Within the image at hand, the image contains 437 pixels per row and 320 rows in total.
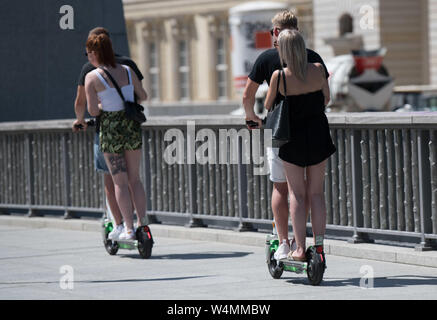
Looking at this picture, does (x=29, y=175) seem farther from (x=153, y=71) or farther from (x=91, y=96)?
(x=153, y=71)

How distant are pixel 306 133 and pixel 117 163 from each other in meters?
2.24

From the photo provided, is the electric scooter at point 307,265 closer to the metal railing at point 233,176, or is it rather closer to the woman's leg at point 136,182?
the metal railing at point 233,176

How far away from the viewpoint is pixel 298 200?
884 cm

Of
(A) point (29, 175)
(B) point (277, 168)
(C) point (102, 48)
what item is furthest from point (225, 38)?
(B) point (277, 168)

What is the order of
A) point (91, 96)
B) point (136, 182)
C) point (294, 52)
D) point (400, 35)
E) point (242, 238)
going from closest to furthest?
point (294, 52) < point (91, 96) < point (136, 182) < point (242, 238) < point (400, 35)

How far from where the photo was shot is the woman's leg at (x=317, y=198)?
8.77 metres

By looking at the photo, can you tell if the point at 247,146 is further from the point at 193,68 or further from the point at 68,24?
the point at 193,68

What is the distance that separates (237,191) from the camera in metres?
11.8

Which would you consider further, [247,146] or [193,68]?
[193,68]

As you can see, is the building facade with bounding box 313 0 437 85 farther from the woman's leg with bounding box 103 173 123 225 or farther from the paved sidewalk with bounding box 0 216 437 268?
the woman's leg with bounding box 103 173 123 225

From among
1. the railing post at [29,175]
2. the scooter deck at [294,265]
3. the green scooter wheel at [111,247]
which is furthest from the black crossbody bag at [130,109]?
the railing post at [29,175]
